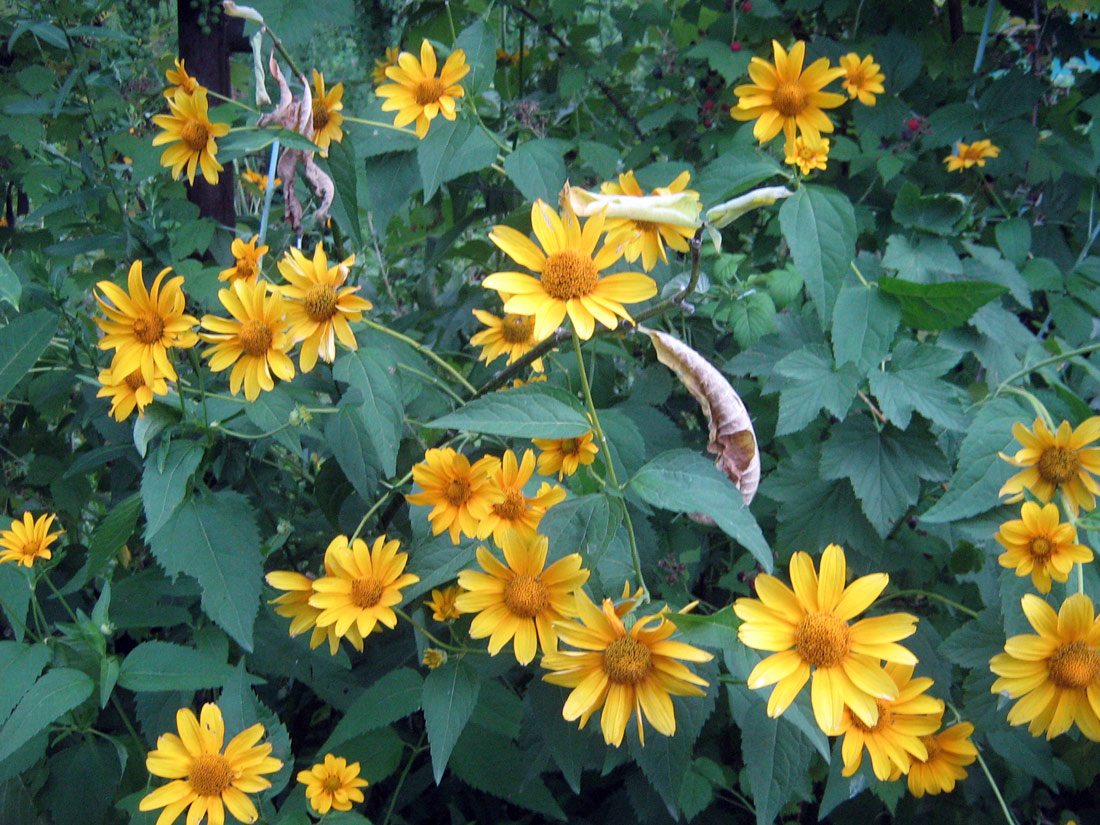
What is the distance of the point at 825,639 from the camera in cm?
81

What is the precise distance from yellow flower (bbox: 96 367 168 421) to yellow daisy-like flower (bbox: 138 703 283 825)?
0.37 m

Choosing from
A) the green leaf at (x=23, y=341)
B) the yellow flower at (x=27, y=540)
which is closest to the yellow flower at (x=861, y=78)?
the green leaf at (x=23, y=341)

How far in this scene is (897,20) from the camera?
6.32 feet

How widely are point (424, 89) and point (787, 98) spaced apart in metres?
0.58

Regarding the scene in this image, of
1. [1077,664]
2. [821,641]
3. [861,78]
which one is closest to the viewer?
[821,641]

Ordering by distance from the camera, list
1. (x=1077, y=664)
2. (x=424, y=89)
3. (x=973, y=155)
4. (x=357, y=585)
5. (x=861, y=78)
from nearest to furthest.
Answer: (x=1077, y=664), (x=357, y=585), (x=424, y=89), (x=861, y=78), (x=973, y=155)

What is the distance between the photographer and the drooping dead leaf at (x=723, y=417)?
1.00 metres

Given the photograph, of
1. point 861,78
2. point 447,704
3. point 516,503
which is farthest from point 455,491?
point 861,78

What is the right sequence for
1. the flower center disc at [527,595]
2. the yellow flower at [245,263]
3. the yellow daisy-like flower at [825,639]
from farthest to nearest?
the yellow flower at [245,263] → the flower center disc at [527,595] → the yellow daisy-like flower at [825,639]

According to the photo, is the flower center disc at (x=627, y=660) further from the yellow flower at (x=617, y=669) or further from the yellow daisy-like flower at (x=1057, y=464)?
the yellow daisy-like flower at (x=1057, y=464)

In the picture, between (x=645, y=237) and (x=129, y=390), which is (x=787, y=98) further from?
(x=129, y=390)

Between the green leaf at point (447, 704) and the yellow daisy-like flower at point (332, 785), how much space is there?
0.15 meters

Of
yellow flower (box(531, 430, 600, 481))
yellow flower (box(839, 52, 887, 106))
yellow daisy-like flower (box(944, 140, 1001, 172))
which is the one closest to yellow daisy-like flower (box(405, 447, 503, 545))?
yellow flower (box(531, 430, 600, 481))

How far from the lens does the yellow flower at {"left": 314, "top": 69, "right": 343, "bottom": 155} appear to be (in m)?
1.30
